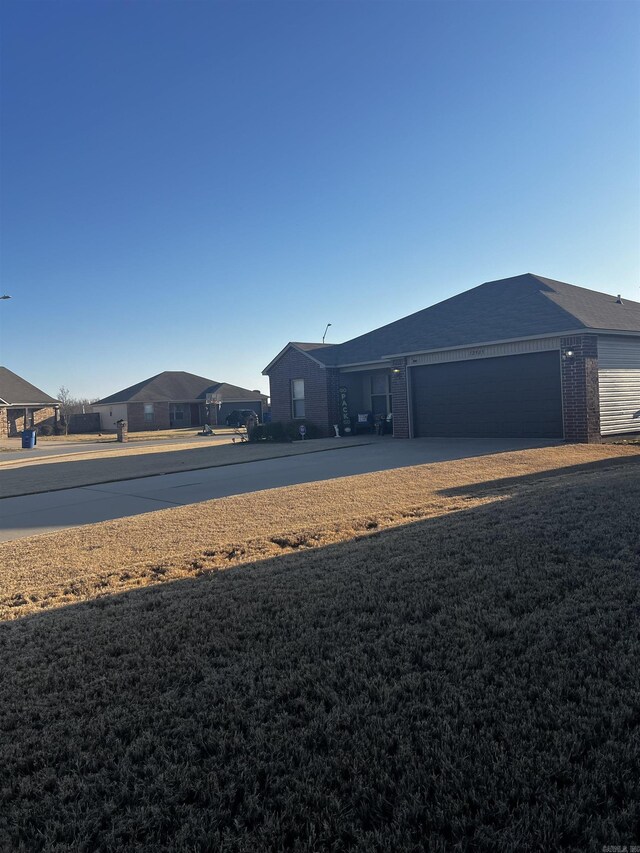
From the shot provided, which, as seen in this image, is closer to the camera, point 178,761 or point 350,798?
point 350,798

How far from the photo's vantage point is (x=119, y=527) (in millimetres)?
8453

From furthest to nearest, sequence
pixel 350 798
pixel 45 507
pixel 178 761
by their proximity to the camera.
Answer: pixel 45 507, pixel 178 761, pixel 350 798

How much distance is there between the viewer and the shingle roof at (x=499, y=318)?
18.2m

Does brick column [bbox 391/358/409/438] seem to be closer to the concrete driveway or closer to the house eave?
the house eave

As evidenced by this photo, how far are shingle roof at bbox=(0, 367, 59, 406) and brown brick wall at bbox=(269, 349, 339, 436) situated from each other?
2378 cm

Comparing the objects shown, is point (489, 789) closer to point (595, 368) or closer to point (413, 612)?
point (413, 612)

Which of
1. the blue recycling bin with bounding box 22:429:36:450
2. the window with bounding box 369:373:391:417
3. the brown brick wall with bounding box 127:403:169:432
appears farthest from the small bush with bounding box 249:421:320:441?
the brown brick wall with bounding box 127:403:169:432

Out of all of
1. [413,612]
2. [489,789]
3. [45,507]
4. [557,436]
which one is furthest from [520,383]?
[489,789]

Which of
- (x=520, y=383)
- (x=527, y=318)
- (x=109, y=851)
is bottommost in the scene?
(x=109, y=851)

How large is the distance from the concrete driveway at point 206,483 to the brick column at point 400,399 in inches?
97.2

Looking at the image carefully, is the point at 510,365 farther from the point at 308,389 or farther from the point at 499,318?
Answer: the point at 308,389

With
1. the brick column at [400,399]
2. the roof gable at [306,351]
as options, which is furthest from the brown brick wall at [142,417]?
the brick column at [400,399]

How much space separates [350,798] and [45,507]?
31.3ft

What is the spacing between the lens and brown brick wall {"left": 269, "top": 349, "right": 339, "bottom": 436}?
84.8 feet
